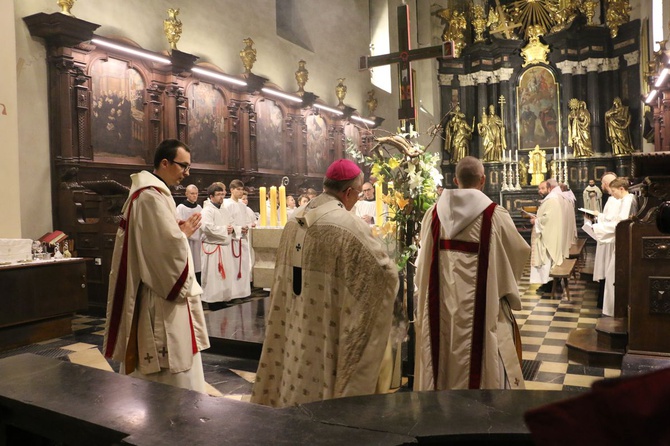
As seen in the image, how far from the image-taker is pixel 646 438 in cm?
61

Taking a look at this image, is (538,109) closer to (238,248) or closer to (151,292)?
(238,248)

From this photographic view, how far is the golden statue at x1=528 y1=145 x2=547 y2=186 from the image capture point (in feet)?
64.2

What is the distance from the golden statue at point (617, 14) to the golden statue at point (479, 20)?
171 inches

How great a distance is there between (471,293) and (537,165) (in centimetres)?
1774

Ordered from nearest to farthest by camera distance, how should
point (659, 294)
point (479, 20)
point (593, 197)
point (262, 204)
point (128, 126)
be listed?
point (659, 294) → point (262, 204) → point (128, 126) → point (593, 197) → point (479, 20)

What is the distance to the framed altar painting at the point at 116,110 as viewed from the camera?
908cm

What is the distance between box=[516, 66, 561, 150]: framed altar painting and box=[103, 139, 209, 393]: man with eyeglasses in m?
19.2

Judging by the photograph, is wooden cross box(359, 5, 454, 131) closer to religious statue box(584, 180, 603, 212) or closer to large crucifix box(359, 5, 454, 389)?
large crucifix box(359, 5, 454, 389)

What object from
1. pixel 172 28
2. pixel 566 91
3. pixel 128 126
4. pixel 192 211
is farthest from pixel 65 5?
pixel 566 91

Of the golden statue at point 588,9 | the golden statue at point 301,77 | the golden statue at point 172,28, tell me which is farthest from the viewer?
the golden statue at point 588,9

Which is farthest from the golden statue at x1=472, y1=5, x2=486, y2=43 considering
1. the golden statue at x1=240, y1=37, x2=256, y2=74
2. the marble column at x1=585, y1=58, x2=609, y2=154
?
the golden statue at x1=240, y1=37, x2=256, y2=74

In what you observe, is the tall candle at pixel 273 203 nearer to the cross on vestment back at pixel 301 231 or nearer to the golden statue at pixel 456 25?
the cross on vestment back at pixel 301 231

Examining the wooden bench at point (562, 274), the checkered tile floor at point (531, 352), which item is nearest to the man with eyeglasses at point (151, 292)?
the checkered tile floor at point (531, 352)

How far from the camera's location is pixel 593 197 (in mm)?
17438
